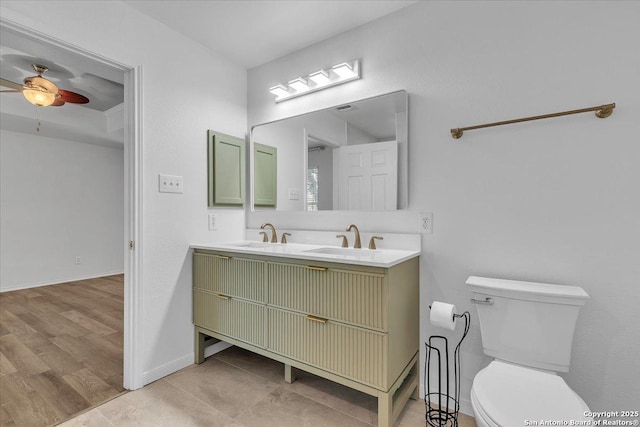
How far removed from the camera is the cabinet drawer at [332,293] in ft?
4.88

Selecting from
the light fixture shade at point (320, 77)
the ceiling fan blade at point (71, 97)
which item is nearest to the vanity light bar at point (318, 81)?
the light fixture shade at point (320, 77)

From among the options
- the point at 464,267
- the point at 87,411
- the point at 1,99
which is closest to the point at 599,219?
the point at 464,267

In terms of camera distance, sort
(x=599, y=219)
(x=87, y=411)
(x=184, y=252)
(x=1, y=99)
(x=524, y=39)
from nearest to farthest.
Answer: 1. (x=599, y=219)
2. (x=524, y=39)
3. (x=87, y=411)
4. (x=184, y=252)
5. (x=1, y=99)

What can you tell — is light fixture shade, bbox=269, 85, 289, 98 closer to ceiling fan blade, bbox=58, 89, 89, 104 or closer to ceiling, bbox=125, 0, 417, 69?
ceiling, bbox=125, 0, 417, 69

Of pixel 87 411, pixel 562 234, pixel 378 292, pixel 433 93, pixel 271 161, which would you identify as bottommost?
pixel 87 411

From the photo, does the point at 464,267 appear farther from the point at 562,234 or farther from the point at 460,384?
the point at 460,384

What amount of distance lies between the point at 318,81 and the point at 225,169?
3.30ft

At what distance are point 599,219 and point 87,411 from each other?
2786mm

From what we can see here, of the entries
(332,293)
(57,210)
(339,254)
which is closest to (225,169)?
(339,254)

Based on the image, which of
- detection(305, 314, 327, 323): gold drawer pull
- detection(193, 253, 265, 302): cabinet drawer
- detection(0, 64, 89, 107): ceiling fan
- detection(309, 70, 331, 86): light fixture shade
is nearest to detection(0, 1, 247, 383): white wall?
detection(193, 253, 265, 302): cabinet drawer

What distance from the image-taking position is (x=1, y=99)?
362 centimetres

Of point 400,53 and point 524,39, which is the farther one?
point 400,53

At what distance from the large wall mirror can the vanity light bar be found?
7.1 inches

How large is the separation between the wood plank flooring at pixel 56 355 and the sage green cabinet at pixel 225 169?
1399mm
